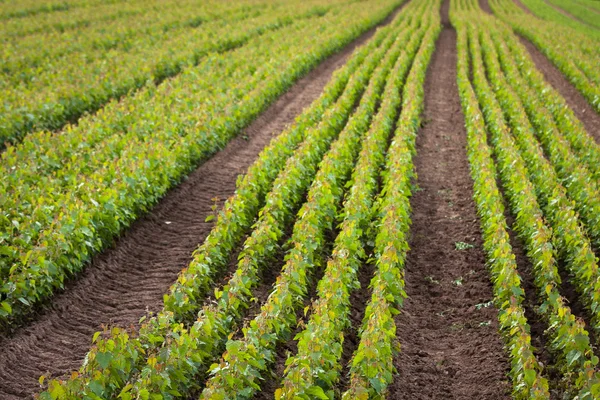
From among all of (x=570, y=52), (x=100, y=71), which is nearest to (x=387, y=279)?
(x=100, y=71)

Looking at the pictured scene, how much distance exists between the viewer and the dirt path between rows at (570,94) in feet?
57.1

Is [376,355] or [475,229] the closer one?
[376,355]

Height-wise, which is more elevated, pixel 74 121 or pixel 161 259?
pixel 74 121

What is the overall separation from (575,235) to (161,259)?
6280mm

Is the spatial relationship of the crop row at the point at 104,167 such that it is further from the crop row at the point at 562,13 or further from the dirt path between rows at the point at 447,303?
the crop row at the point at 562,13

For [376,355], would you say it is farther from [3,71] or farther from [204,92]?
[3,71]

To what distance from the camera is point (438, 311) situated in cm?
834

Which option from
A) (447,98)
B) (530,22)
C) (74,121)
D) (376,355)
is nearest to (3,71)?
(74,121)

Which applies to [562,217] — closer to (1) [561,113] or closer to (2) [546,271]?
(2) [546,271]

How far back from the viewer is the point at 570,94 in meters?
21.1

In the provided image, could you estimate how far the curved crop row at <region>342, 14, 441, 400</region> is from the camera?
19.8 ft

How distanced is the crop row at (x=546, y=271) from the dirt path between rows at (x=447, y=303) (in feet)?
2.22

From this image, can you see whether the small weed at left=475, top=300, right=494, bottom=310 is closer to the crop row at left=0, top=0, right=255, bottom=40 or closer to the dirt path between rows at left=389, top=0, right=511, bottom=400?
the dirt path between rows at left=389, top=0, right=511, bottom=400

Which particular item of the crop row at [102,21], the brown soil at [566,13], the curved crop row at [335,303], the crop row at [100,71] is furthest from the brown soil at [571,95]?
the brown soil at [566,13]
